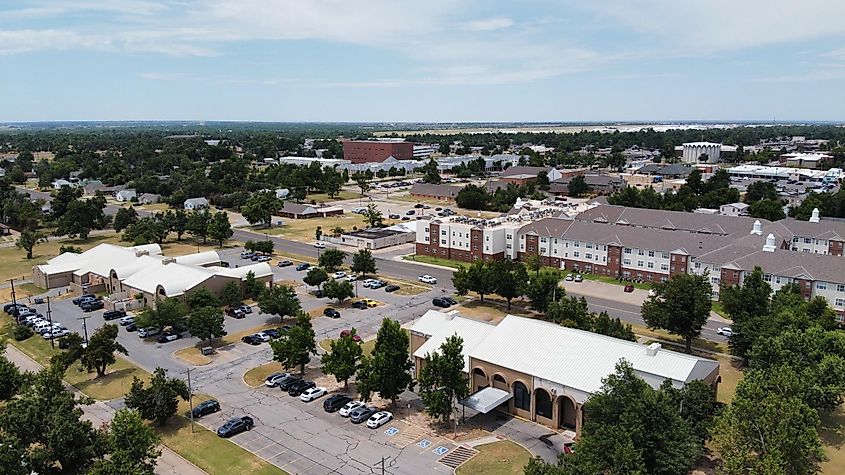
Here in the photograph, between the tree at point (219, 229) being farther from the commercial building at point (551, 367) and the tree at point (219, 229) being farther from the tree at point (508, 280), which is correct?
the commercial building at point (551, 367)

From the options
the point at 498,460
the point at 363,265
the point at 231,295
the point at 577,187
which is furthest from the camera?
the point at 577,187

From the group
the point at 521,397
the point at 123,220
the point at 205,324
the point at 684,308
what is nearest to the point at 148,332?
the point at 205,324

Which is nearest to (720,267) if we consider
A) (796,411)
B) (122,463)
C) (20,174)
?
(796,411)

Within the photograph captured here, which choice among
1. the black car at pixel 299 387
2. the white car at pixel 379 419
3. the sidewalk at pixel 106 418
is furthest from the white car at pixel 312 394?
the sidewalk at pixel 106 418

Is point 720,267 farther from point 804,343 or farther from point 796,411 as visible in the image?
point 796,411

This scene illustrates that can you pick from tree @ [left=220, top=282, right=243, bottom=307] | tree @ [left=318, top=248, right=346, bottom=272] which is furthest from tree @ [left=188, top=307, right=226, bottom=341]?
tree @ [left=318, top=248, right=346, bottom=272]

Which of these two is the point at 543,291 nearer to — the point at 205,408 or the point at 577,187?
the point at 205,408
